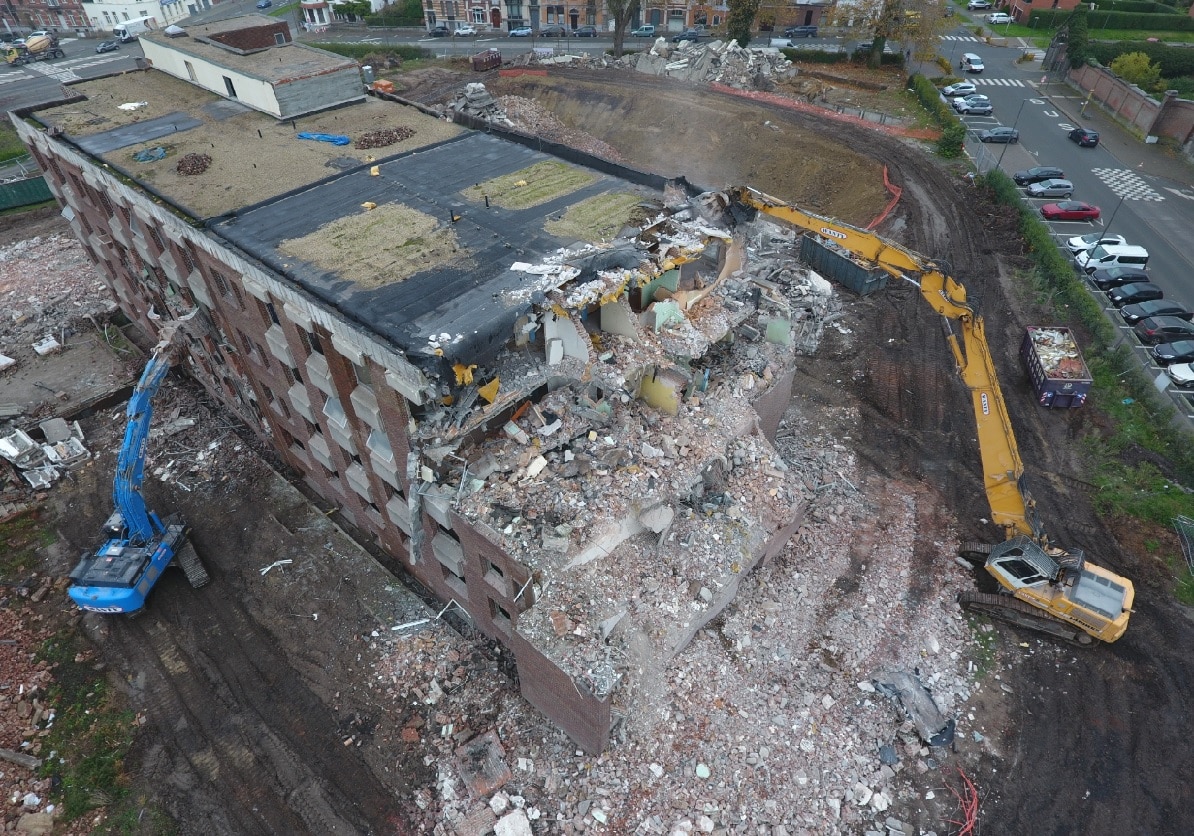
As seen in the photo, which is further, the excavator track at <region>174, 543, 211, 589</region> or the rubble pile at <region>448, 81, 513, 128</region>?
the rubble pile at <region>448, 81, 513, 128</region>

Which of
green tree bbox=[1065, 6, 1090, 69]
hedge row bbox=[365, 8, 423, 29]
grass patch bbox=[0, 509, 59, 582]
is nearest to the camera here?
grass patch bbox=[0, 509, 59, 582]

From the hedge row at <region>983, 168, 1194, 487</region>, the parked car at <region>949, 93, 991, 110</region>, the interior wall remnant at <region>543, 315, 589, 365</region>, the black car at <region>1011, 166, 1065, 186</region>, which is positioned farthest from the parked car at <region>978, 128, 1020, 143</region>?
the interior wall remnant at <region>543, 315, 589, 365</region>

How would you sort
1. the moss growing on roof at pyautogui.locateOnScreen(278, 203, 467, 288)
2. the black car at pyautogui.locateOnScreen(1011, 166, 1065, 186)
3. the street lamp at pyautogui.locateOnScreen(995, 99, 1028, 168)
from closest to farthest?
the moss growing on roof at pyautogui.locateOnScreen(278, 203, 467, 288), the black car at pyautogui.locateOnScreen(1011, 166, 1065, 186), the street lamp at pyautogui.locateOnScreen(995, 99, 1028, 168)

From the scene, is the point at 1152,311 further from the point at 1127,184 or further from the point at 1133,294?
the point at 1127,184

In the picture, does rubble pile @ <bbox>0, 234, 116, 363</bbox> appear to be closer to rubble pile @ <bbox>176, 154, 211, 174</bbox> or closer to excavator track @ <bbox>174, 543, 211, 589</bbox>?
rubble pile @ <bbox>176, 154, 211, 174</bbox>

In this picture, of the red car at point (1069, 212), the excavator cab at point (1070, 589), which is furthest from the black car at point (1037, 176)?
the excavator cab at point (1070, 589)

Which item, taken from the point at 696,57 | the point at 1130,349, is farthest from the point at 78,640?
the point at 696,57
